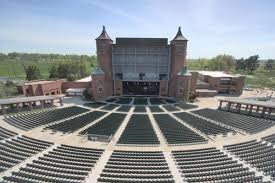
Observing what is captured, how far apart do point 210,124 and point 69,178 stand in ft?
109

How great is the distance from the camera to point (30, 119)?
151 ft

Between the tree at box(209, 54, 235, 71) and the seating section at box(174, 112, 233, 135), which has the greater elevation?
the tree at box(209, 54, 235, 71)

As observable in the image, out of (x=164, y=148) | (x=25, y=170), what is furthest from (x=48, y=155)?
(x=164, y=148)

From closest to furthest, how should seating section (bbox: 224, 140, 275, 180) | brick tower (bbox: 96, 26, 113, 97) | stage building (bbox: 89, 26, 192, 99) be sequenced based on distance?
seating section (bbox: 224, 140, 275, 180)
stage building (bbox: 89, 26, 192, 99)
brick tower (bbox: 96, 26, 113, 97)

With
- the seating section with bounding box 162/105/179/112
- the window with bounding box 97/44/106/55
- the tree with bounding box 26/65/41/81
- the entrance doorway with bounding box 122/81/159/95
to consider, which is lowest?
the seating section with bounding box 162/105/179/112

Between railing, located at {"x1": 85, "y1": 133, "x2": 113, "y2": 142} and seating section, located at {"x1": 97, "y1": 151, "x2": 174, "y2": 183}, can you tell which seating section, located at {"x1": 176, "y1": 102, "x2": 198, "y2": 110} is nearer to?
seating section, located at {"x1": 97, "y1": 151, "x2": 174, "y2": 183}

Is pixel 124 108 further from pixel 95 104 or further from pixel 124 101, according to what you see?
pixel 95 104

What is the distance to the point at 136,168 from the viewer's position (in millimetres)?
26656

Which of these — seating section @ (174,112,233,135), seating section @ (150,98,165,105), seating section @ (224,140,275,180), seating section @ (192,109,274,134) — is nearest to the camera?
seating section @ (224,140,275,180)

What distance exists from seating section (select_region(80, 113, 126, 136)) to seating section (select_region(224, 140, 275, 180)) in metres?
23.1

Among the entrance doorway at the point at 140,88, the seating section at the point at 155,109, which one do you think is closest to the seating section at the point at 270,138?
the seating section at the point at 155,109

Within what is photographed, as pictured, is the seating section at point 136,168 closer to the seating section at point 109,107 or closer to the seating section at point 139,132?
the seating section at point 139,132

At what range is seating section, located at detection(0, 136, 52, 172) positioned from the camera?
27778mm

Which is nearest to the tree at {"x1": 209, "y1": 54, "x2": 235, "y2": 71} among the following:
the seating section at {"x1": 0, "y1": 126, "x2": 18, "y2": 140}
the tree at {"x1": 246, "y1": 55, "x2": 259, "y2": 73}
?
the tree at {"x1": 246, "y1": 55, "x2": 259, "y2": 73}
